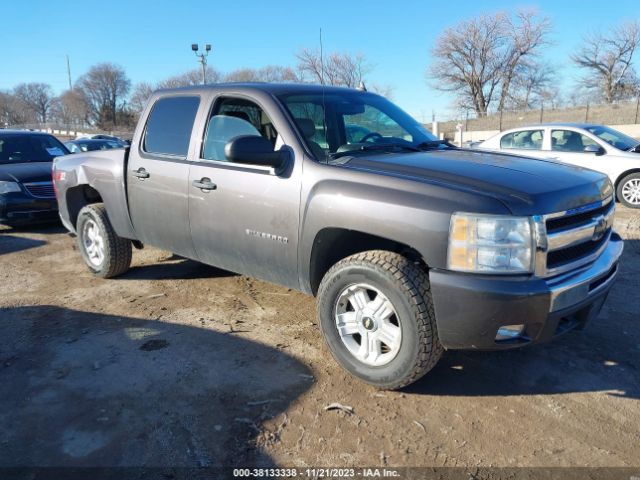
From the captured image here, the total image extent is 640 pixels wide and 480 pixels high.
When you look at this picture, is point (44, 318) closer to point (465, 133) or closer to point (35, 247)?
point (35, 247)

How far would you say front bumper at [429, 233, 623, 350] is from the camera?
253cm

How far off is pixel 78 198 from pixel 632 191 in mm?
8979

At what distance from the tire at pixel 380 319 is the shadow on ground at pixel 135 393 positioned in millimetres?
389

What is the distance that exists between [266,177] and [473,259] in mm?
1546

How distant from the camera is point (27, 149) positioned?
29.1 feet

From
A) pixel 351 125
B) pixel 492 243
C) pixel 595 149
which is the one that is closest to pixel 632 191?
pixel 595 149

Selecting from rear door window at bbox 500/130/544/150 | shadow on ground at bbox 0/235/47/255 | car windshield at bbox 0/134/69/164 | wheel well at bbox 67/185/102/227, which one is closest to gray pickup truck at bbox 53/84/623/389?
wheel well at bbox 67/185/102/227

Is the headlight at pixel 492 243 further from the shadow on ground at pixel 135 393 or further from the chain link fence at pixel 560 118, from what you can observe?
the chain link fence at pixel 560 118

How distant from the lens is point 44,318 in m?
4.32

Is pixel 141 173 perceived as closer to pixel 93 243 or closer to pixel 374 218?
pixel 93 243

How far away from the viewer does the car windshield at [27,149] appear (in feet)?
28.2

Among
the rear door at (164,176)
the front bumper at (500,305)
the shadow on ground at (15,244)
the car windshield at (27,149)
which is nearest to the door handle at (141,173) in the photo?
the rear door at (164,176)

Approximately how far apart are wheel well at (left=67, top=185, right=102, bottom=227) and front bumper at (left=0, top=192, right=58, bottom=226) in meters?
2.79

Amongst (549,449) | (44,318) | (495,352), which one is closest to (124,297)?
(44,318)
